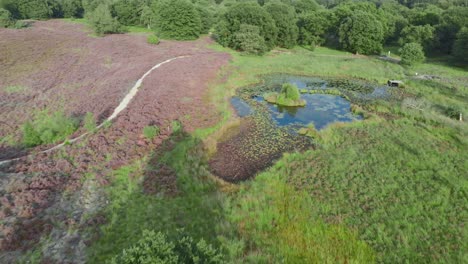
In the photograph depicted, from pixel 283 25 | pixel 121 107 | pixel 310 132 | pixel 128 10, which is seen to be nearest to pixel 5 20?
pixel 128 10

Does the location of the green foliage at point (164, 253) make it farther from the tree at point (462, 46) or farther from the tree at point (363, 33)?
the tree at point (363, 33)

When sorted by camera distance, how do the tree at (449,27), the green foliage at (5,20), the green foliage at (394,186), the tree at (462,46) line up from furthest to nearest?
the green foliage at (5,20) → the tree at (449,27) → the tree at (462,46) → the green foliage at (394,186)

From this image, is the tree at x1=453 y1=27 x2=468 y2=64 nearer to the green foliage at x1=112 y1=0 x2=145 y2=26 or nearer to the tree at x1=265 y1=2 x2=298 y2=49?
the tree at x1=265 y1=2 x2=298 y2=49

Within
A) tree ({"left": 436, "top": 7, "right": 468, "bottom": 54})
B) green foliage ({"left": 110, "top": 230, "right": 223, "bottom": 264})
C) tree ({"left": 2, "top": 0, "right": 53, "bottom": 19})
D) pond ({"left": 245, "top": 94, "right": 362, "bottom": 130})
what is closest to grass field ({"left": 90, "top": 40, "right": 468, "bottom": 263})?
green foliage ({"left": 110, "top": 230, "right": 223, "bottom": 264})

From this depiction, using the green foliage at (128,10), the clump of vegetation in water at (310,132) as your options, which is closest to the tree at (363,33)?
the clump of vegetation in water at (310,132)

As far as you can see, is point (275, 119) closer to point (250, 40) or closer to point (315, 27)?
point (250, 40)

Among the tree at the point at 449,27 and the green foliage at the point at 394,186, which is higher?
the tree at the point at 449,27
